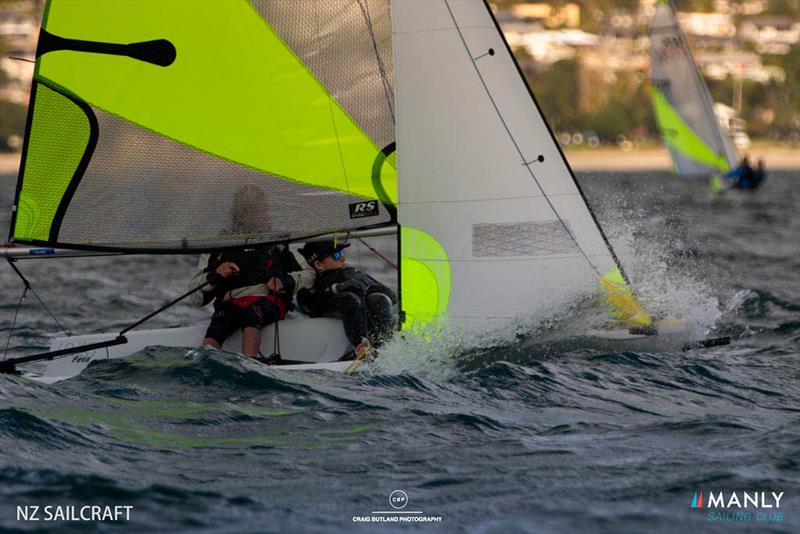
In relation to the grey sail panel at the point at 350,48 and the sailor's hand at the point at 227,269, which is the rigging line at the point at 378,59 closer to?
the grey sail panel at the point at 350,48

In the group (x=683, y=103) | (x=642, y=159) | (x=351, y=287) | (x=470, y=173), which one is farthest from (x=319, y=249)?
(x=642, y=159)

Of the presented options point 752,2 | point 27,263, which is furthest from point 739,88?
point 27,263

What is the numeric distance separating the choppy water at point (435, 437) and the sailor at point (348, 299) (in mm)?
256

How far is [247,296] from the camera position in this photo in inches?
287

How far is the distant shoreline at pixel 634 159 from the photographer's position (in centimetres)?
6481

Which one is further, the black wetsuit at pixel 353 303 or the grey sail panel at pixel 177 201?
the black wetsuit at pixel 353 303

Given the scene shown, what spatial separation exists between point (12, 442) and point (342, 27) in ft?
9.77

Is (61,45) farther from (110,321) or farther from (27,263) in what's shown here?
(27,263)

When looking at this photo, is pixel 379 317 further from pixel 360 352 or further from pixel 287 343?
pixel 287 343

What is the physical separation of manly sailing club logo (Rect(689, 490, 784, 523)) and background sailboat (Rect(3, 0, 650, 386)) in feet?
7.94

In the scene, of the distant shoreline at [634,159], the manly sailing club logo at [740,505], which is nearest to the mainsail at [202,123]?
the manly sailing club logo at [740,505]

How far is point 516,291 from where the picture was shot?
24.3 feet

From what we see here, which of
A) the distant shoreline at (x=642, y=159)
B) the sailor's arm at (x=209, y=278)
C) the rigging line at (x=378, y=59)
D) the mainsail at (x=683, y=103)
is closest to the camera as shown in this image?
the sailor's arm at (x=209, y=278)

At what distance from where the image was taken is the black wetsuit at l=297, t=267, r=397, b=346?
23.8 feet
